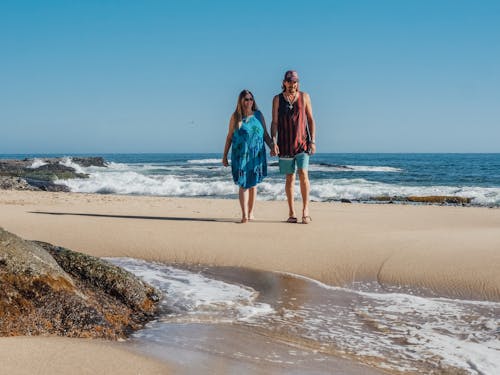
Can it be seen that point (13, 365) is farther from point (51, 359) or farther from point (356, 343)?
point (356, 343)

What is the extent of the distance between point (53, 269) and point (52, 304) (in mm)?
245

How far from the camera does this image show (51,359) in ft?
8.55

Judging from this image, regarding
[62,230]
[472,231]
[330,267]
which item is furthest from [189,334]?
[472,231]

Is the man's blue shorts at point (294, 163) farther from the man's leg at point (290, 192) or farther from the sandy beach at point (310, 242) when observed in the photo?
the sandy beach at point (310, 242)

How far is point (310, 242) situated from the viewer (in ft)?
18.9

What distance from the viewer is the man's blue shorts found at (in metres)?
6.94

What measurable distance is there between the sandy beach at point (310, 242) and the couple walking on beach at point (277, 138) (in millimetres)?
568

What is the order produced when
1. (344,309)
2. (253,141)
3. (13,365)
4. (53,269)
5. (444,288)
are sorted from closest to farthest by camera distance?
(13,365)
(53,269)
(344,309)
(444,288)
(253,141)

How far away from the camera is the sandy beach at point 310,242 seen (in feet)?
14.9

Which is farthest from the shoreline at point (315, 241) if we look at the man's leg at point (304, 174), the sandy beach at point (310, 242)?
the man's leg at point (304, 174)

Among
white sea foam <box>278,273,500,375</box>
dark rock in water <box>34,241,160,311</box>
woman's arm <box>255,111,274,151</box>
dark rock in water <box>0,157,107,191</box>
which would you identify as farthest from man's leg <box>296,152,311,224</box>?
dark rock in water <box>0,157,107,191</box>

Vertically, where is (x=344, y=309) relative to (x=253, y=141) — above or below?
below

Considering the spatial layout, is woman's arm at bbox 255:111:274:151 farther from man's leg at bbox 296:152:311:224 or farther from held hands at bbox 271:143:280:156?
man's leg at bbox 296:152:311:224

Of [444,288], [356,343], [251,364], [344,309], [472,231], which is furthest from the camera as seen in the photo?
[472,231]
